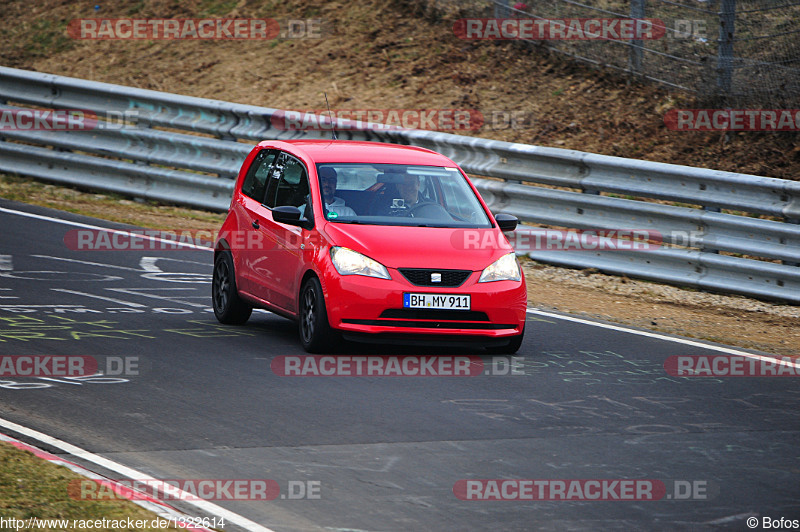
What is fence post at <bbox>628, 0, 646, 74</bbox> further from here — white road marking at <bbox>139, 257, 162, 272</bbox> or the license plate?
the license plate

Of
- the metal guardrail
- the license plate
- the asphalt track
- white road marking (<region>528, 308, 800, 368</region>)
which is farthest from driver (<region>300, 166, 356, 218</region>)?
the metal guardrail

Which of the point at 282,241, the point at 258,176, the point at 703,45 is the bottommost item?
the point at 282,241

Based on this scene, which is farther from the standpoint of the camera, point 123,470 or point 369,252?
point 369,252

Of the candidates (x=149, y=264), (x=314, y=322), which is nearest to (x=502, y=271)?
(x=314, y=322)

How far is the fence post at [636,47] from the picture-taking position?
61.6 ft

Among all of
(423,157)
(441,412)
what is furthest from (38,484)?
(423,157)

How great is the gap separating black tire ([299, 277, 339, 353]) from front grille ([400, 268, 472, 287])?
0.71 m

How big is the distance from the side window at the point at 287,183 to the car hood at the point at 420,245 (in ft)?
2.48

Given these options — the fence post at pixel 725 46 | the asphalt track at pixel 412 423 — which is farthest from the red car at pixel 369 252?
the fence post at pixel 725 46

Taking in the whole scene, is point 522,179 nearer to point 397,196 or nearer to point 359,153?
point 359,153

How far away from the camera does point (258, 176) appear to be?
11.8 metres

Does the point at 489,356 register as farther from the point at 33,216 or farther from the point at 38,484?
the point at 33,216

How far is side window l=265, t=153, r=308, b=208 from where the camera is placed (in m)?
10.9

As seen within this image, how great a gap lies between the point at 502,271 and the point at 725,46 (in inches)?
327
